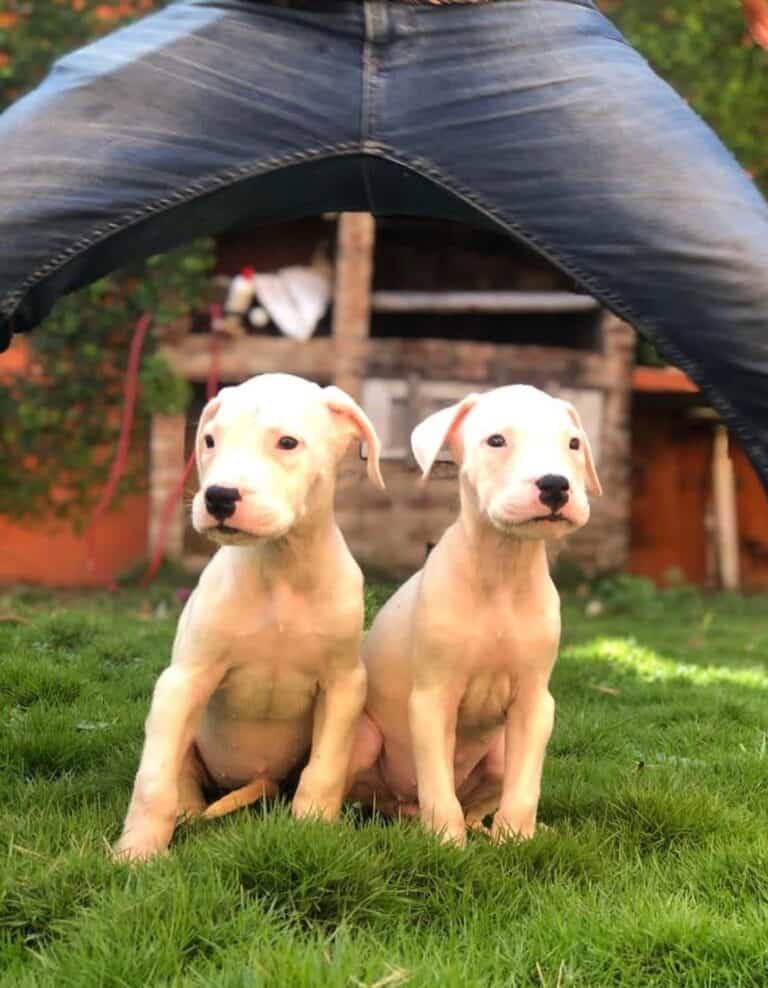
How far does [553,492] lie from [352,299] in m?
5.95

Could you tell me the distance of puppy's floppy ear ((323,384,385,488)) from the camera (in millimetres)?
2525

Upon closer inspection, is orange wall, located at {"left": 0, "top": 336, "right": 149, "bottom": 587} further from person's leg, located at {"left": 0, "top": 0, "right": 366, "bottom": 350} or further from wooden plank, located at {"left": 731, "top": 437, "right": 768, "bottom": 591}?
person's leg, located at {"left": 0, "top": 0, "right": 366, "bottom": 350}

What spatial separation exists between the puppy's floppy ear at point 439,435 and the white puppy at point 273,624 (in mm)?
95

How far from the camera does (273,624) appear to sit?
2475 millimetres

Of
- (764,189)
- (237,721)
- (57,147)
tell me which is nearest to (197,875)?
(237,721)

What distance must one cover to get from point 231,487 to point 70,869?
700mm

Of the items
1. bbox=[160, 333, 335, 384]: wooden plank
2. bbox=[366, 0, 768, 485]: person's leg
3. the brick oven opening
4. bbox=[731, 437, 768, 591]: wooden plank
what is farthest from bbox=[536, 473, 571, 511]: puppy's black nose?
bbox=[731, 437, 768, 591]: wooden plank

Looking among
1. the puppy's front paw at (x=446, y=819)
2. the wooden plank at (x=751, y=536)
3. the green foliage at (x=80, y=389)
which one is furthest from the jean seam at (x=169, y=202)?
the wooden plank at (x=751, y=536)

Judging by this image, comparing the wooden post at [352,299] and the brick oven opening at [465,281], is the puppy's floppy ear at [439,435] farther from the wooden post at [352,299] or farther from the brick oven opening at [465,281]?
the brick oven opening at [465,281]

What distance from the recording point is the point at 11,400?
8227mm

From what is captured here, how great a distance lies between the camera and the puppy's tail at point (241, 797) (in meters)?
2.62

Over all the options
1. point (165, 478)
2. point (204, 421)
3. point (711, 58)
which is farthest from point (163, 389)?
point (204, 421)

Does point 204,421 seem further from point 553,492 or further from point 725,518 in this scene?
point 725,518

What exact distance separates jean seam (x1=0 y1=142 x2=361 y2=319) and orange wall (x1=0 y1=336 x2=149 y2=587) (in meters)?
6.23
